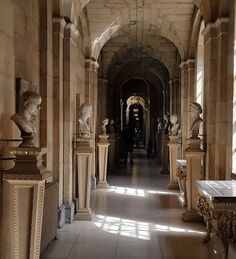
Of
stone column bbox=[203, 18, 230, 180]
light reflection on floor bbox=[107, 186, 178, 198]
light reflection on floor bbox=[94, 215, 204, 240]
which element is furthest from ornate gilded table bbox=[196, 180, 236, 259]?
light reflection on floor bbox=[107, 186, 178, 198]

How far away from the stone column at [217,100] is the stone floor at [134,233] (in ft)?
3.63

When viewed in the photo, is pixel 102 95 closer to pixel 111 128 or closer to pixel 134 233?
pixel 111 128

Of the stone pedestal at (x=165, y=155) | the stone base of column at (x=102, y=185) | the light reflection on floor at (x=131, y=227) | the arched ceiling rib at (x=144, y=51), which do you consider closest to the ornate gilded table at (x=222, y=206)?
the light reflection on floor at (x=131, y=227)

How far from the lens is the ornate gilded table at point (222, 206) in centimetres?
382

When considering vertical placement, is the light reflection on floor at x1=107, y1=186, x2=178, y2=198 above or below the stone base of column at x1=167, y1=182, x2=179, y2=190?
below

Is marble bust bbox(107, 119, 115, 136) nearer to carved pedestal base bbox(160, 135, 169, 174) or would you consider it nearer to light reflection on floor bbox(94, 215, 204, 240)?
carved pedestal base bbox(160, 135, 169, 174)

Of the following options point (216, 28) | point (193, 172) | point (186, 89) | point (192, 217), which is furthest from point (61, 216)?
point (186, 89)

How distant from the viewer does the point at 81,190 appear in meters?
7.36

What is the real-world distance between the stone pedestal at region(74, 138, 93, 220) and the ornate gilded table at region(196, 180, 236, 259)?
9.00 ft

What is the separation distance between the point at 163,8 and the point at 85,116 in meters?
4.05

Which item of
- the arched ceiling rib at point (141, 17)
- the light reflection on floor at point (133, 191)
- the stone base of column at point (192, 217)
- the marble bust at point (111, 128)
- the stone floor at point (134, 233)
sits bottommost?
the stone floor at point (134, 233)

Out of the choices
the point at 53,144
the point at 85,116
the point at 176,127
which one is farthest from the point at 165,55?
the point at 53,144

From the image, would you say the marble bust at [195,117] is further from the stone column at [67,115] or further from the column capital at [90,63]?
the column capital at [90,63]

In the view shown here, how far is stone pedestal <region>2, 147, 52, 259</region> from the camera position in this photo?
3.84 m
